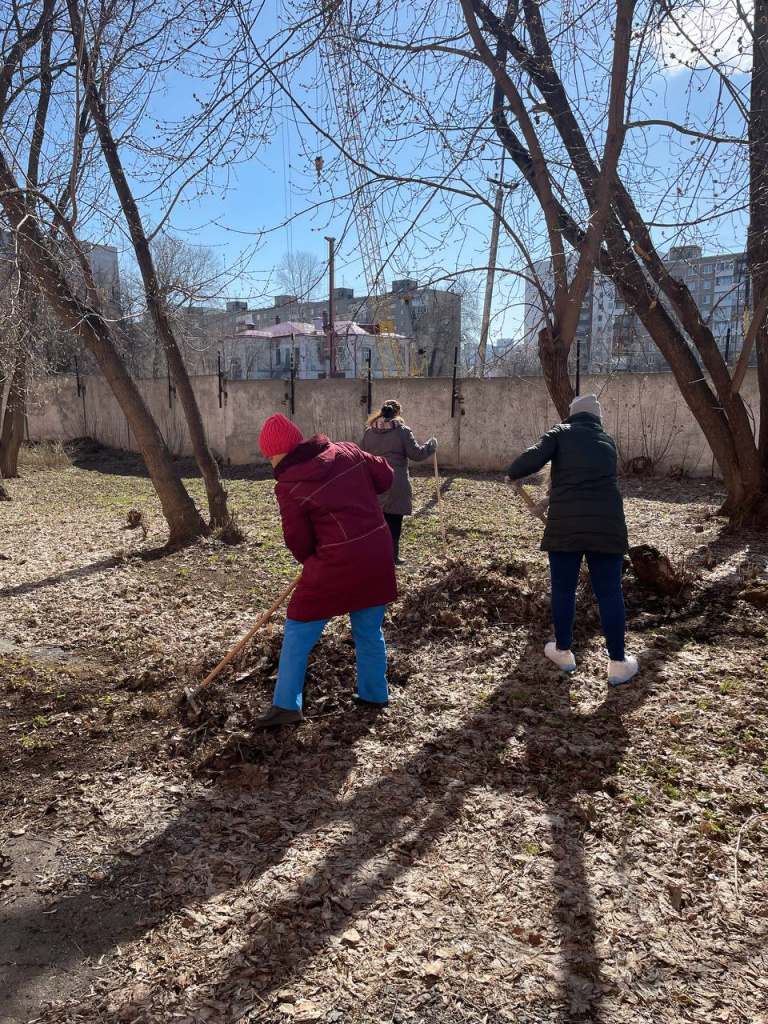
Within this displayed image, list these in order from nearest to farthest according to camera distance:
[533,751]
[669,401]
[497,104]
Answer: [533,751] → [497,104] → [669,401]

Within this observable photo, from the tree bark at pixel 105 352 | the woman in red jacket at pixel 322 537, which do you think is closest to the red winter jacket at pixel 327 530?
the woman in red jacket at pixel 322 537

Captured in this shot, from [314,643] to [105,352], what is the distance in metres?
5.10

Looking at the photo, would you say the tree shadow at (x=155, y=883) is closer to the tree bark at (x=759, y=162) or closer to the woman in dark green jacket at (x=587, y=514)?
the woman in dark green jacket at (x=587, y=514)

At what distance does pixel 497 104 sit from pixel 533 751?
5.33m

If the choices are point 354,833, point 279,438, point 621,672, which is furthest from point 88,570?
point 621,672

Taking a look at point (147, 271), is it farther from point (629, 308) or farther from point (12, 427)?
point (12, 427)

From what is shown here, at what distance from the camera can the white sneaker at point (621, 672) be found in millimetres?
4551

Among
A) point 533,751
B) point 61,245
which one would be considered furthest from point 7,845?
point 61,245

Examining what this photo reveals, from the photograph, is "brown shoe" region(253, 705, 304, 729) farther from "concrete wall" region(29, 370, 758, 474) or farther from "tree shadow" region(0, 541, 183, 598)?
"concrete wall" region(29, 370, 758, 474)

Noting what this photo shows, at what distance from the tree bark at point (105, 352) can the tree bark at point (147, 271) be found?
0.44 metres

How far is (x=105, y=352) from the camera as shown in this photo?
7773mm

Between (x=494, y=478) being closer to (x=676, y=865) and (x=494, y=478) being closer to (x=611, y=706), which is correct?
(x=611, y=706)

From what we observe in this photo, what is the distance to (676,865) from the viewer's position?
9.64 ft

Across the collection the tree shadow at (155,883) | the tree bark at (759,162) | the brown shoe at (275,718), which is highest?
the tree bark at (759,162)
